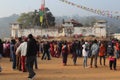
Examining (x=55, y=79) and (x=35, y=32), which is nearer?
(x=55, y=79)

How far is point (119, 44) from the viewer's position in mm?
31719

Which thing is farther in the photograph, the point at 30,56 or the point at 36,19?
the point at 36,19

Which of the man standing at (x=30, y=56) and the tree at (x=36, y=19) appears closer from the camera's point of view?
the man standing at (x=30, y=56)

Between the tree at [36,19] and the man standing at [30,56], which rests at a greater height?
the tree at [36,19]

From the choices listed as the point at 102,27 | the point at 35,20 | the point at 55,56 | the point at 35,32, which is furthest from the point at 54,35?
the point at 55,56

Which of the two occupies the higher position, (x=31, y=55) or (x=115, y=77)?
(x=31, y=55)

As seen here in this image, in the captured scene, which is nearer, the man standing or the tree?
the man standing

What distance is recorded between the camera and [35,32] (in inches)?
2830

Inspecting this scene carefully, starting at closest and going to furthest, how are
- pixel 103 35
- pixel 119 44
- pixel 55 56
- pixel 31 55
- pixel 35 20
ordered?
1. pixel 31 55
2. pixel 119 44
3. pixel 55 56
4. pixel 103 35
5. pixel 35 20

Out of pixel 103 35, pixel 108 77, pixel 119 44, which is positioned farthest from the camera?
pixel 103 35

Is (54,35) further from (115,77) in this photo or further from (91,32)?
(115,77)

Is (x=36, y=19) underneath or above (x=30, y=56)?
above

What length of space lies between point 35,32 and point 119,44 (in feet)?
135

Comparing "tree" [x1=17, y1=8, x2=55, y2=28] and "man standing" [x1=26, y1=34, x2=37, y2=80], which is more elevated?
"tree" [x1=17, y1=8, x2=55, y2=28]
